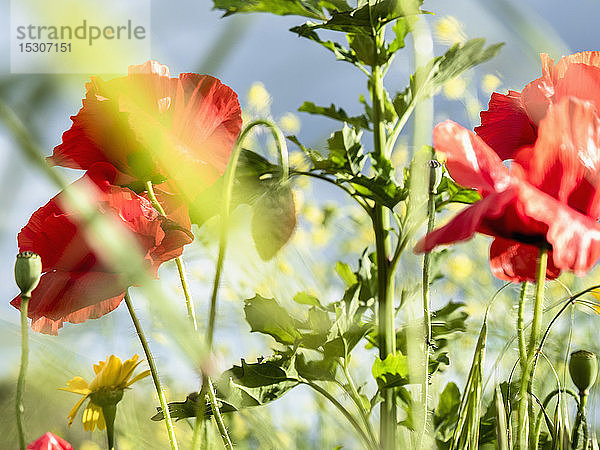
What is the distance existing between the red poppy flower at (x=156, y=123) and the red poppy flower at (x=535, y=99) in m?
0.11

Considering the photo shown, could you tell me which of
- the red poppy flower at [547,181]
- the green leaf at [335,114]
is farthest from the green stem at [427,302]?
the green leaf at [335,114]

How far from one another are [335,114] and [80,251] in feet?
0.90

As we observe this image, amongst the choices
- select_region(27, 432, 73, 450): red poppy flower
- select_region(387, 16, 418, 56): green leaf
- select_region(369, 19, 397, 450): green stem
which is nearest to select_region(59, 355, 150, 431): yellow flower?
select_region(27, 432, 73, 450): red poppy flower

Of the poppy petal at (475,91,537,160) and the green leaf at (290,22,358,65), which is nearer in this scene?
the poppy petal at (475,91,537,160)

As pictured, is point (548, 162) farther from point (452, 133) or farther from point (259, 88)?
point (259, 88)

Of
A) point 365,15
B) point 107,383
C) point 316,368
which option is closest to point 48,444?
point 107,383

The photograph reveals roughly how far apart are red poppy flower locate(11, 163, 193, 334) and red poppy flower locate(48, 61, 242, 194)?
2 centimetres

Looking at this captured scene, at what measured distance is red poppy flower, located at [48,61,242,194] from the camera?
0.88 ft

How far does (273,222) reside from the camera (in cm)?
24

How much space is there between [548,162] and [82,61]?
0.14m

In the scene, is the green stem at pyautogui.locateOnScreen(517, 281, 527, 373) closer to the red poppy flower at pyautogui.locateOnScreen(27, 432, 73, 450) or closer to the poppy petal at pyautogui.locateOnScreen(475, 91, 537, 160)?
Answer: the poppy petal at pyautogui.locateOnScreen(475, 91, 537, 160)

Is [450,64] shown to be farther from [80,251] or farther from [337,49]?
[80,251]

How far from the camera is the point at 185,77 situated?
0.27 meters

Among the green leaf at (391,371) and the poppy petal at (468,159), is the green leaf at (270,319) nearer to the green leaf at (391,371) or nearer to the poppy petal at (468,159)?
the green leaf at (391,371)
